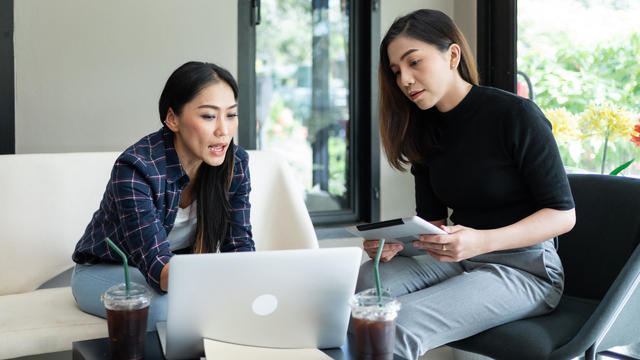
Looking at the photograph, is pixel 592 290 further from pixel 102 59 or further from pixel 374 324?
pixel 102 59

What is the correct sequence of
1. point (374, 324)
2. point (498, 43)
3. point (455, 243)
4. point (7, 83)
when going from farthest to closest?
point (498, 43)
point (7, 83)
point (455, 243)
point (374, 324)

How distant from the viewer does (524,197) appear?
65.5 inches

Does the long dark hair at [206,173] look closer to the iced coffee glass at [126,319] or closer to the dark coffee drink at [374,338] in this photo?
the iced coffee glass at [126,319]

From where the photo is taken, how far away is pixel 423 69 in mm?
1722

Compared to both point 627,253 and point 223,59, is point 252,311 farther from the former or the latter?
point 223,59

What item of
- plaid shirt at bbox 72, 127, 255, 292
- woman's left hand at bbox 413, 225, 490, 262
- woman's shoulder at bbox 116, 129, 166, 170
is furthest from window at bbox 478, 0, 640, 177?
woman's shoulder at bbox 116, 129, 166, 170

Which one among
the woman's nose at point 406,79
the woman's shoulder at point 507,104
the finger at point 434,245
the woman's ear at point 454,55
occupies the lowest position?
the finger at point 434,245

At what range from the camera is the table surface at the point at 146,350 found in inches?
49.6

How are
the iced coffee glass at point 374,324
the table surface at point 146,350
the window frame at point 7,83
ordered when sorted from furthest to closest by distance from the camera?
1. the window frame at point 7,83
2. the table surface at point 146,350
3. the iced coffee glass at point 374,324

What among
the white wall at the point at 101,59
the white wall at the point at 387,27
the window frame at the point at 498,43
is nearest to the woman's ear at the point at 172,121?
the white wall at the point at 101,59

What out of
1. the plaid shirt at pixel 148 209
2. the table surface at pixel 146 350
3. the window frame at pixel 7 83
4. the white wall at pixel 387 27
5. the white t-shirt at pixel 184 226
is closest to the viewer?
the table surface at pixel 146 350

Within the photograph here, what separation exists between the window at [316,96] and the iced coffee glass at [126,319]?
164 centimetres

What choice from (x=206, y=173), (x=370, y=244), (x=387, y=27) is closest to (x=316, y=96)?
(x=387, y=27)

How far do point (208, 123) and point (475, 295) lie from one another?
2.67 feet
